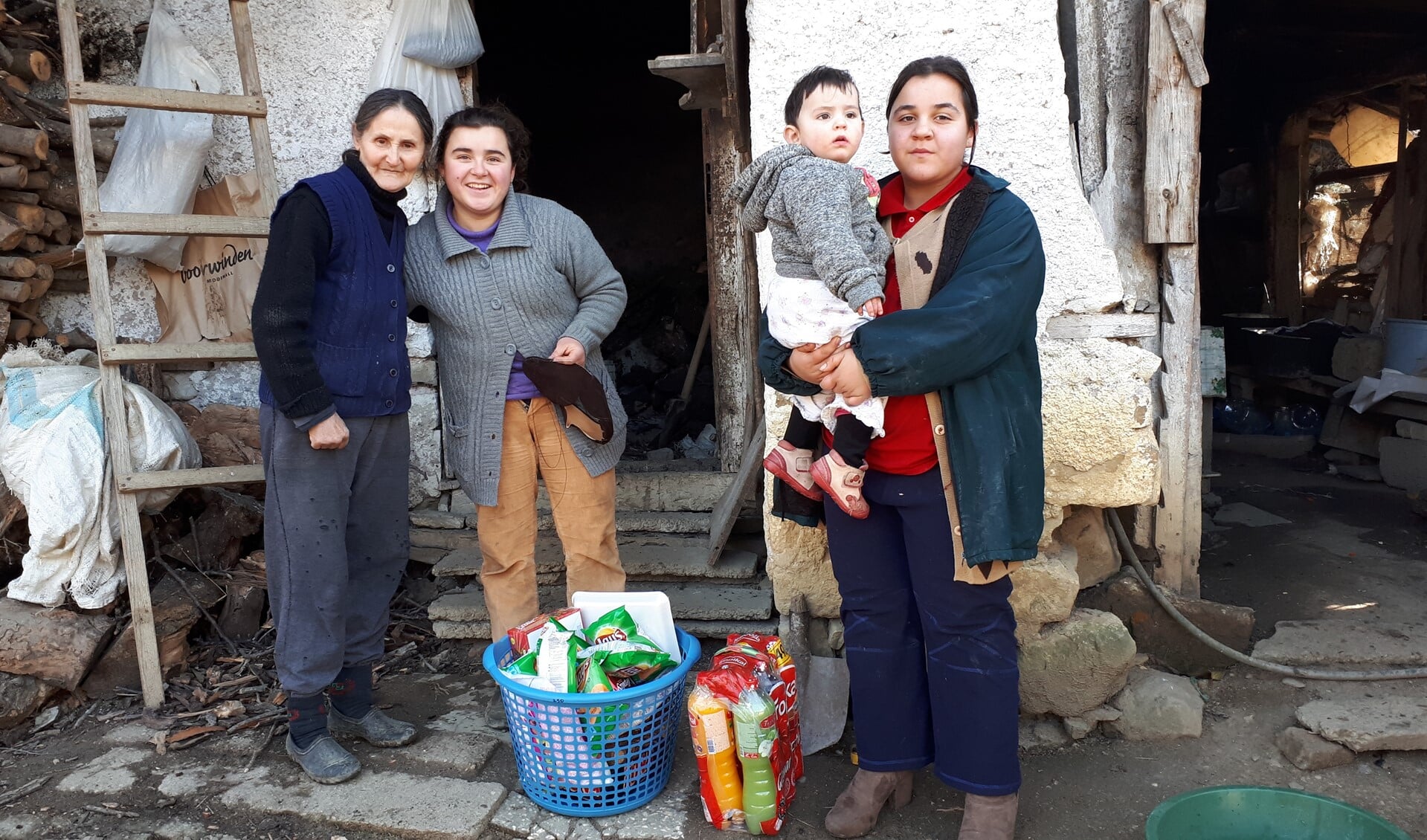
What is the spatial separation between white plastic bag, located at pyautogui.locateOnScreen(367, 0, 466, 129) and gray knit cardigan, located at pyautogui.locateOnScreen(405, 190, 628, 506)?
146cm

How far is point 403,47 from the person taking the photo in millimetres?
4160

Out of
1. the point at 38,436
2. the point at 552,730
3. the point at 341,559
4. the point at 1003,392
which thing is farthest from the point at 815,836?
the point at 38,436

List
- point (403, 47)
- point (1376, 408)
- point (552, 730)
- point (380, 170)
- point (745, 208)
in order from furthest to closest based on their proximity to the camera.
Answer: point (1376, 408) → point (403, 47) → point (380, 170) → point (552, 730) → point (745, 208)

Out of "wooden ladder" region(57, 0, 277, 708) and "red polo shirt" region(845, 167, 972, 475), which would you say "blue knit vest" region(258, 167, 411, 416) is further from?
"red polo shirt" region(845, 167, 972, 475)

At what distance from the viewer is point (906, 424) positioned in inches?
90.0

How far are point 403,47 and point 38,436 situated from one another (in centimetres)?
212

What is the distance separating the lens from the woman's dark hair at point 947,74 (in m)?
2.21

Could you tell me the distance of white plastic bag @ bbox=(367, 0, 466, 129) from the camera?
4164 mm

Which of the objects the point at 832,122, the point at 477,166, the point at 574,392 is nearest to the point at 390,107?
the point at 477,166

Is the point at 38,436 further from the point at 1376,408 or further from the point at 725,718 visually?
the point at 1376,408

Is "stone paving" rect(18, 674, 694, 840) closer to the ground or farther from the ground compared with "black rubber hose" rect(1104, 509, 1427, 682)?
closer to the ground

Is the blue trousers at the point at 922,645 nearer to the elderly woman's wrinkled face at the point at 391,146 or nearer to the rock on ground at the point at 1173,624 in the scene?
the rock on ground at the point at 1173,624

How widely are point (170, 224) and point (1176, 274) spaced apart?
11.3ft

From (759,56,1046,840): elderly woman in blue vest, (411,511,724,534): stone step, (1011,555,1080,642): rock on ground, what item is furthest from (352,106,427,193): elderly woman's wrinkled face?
(1011,555,1080,642): rock on ground
